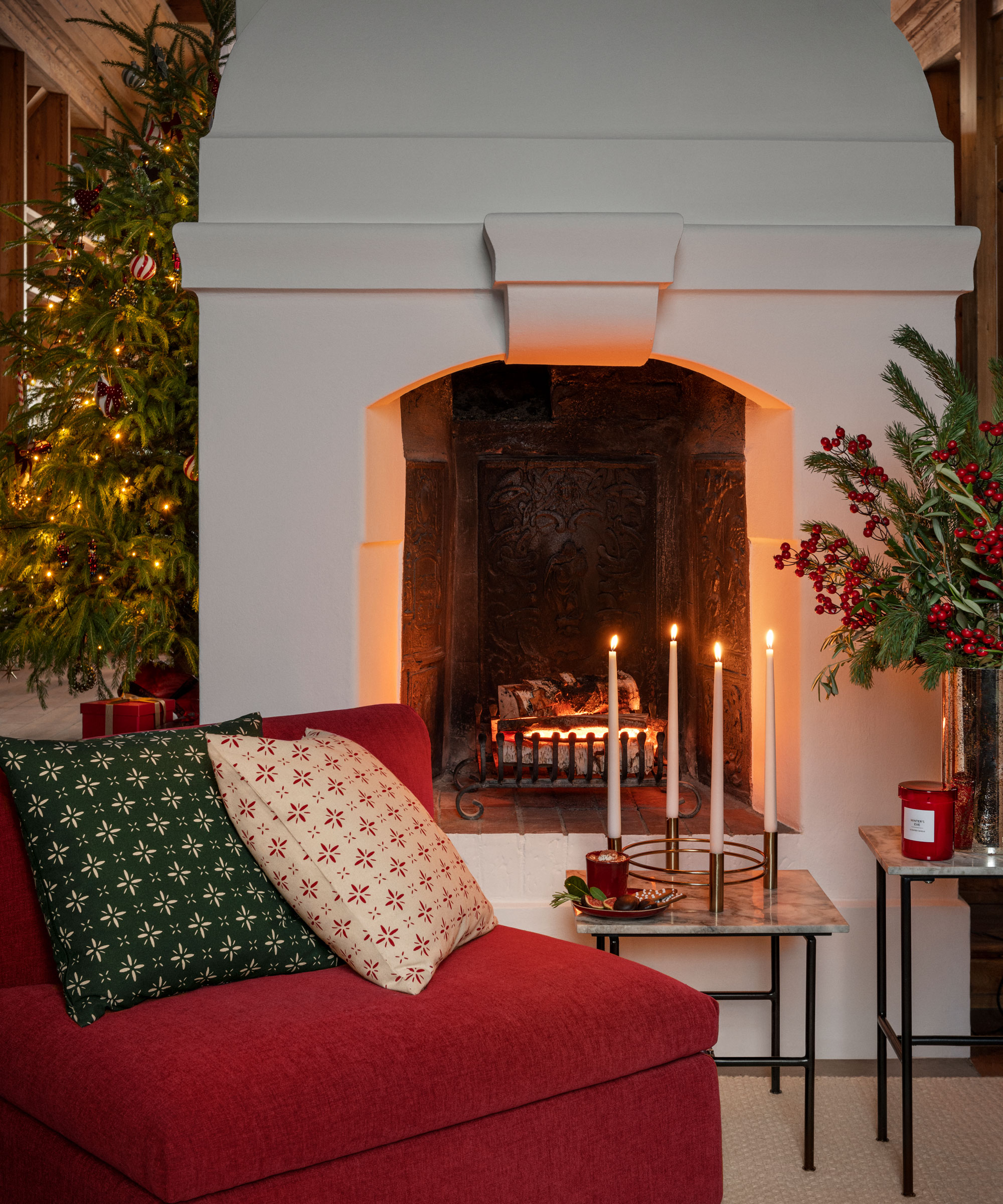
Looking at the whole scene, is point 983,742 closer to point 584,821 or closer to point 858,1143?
point 858,1143

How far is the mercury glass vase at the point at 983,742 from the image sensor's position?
1.96 meters

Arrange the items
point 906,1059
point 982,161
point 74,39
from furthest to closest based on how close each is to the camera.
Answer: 1. point 74,39
2. point 982,161
3. point 906,1059

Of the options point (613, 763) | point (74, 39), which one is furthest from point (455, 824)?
point (74, 39)

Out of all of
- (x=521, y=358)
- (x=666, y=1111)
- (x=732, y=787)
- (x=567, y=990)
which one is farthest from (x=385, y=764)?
(x=732, y=787)

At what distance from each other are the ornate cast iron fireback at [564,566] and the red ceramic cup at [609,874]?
3.72ft

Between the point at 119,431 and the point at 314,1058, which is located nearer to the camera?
the point at 314,1058

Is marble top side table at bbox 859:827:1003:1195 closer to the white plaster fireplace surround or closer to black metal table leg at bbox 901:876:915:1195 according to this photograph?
black metal table leg at bbox 901:876:915:1195

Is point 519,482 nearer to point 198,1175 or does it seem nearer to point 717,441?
point 717,441

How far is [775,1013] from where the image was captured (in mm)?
2328

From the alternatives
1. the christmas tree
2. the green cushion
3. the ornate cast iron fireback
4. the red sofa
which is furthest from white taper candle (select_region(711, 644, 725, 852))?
the christmas tree

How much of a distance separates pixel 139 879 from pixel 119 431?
187cm

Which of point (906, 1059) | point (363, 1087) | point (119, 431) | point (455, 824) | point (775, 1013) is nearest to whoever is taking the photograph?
point (363, 1087)

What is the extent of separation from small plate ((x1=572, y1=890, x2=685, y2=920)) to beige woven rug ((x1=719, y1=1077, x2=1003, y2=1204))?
477 mm

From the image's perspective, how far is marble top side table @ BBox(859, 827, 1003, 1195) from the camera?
1880mm
